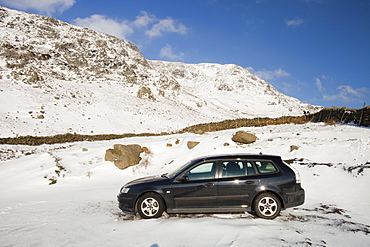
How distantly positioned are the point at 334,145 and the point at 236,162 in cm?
623

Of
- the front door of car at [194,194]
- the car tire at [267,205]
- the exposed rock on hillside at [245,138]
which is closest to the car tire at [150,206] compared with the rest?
the front door of car at [194,194]

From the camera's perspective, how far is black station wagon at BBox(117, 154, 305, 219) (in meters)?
5.32

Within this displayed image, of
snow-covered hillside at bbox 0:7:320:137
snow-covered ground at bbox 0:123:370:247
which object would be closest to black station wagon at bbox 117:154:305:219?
snow-covered ground at bbox 0:123:370:247

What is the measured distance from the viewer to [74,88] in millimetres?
38969

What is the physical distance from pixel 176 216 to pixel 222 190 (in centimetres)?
129

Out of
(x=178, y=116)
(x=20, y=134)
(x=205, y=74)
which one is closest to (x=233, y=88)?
(x=205, y=74)

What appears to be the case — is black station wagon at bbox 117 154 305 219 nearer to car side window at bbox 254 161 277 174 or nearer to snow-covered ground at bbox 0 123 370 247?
car side window at bbox 254 161 277 174

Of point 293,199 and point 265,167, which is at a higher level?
point 265,167

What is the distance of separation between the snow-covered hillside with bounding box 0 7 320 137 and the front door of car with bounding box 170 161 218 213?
22.0 meters

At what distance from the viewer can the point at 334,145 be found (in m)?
9.48

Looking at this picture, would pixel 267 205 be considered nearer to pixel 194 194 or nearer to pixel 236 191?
pixel 236 191

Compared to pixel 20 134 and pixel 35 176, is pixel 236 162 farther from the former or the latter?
pixel 20 134

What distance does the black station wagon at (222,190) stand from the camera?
532 centimetres

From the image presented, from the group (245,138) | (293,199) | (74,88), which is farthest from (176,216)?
(74,88)
